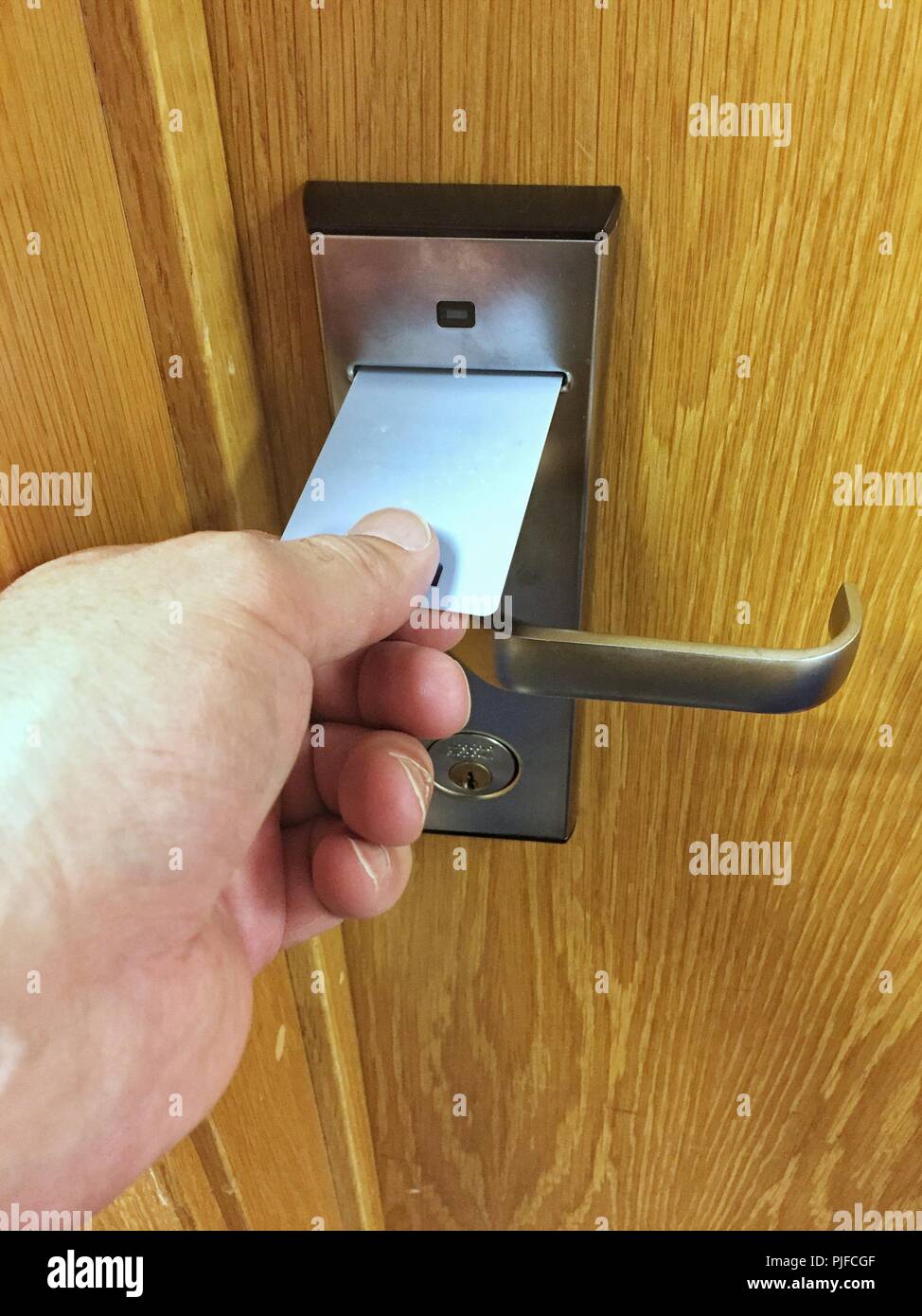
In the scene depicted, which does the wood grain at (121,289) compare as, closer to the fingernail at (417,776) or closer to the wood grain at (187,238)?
the wood grain at (187,238)

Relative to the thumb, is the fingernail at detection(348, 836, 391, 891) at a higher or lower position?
lower

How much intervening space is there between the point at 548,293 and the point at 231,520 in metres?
0.13

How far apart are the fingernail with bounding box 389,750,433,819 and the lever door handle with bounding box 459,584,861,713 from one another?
8 cm

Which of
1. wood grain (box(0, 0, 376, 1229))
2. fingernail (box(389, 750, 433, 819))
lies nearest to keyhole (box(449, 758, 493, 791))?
fingernail (box(389, 750, 433, 819))

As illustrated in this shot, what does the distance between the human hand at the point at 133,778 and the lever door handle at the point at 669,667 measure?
0.14 ft

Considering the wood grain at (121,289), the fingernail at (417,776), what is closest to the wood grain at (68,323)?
the wood grain at (121,289)

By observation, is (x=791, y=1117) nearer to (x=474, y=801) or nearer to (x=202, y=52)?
(x=474, y=801)

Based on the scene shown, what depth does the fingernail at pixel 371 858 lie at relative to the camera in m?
0.43

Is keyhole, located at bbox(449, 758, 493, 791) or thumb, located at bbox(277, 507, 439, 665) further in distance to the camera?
keyhole, located at bbox(449, 758, 493, 791)

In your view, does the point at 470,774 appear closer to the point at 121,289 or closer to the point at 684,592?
the point at 684,592

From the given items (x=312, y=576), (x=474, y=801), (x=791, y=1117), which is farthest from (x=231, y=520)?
(x=791, y=1117)

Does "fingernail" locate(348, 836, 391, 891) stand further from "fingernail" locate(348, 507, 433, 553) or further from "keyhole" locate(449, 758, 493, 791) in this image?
"fingernail" locate(348, 507, 433, 553)

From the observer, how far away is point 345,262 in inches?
13.3

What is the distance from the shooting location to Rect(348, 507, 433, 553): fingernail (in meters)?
0.32
